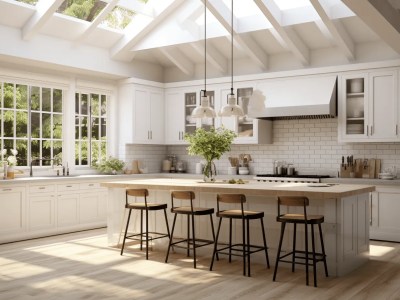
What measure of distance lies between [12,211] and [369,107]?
5845mm

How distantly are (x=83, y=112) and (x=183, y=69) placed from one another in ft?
7.21

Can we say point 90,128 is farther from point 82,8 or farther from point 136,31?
point 82,8

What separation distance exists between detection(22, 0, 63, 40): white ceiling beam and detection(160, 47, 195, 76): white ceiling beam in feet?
8.09

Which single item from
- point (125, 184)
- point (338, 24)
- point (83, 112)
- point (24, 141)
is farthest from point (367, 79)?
point (24, 141)

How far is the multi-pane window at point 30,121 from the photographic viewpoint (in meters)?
8.25

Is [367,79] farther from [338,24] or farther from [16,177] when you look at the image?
[16,177]

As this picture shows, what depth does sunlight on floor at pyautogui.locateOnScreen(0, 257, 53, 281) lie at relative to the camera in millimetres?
5457

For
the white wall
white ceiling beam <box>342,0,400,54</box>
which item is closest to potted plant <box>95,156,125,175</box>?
the white wall

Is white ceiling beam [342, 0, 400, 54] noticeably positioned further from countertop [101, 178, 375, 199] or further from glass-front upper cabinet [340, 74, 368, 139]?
glass-front upper cabinet [340, 74, 368, 139]

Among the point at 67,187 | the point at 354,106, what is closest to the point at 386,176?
the point at 354,106

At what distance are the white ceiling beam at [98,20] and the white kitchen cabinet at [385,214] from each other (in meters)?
5.05

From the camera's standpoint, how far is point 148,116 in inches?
397

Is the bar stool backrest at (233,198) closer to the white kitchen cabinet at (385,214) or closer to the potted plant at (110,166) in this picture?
the white kitchen cabinet at (385,214)

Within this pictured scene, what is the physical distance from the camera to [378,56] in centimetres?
824
